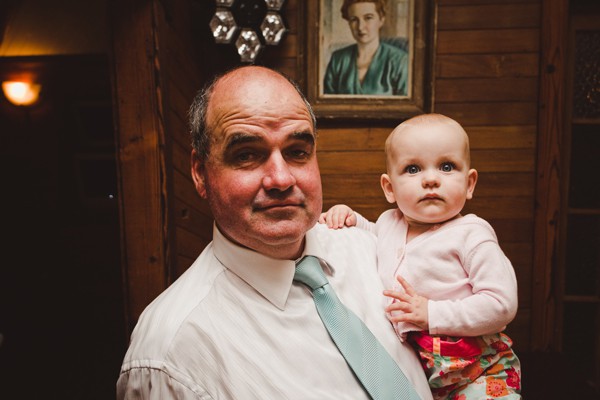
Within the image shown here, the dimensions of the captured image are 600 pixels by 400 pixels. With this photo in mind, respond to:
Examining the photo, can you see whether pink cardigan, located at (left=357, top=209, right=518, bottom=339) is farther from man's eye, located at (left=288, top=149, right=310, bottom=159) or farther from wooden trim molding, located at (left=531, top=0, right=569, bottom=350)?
wooden trim molding, located at (left=531, top=0, right=569, bottom=350)

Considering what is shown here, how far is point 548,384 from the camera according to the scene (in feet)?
6.73

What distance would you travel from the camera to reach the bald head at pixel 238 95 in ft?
3.61

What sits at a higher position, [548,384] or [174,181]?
[174,181]

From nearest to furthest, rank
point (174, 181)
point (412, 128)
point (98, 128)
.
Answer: point (412, 128) → point (174, 181) → point (98, 128)

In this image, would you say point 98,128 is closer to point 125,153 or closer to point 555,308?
point 125,153

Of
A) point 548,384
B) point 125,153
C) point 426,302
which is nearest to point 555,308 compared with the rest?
point 548,384

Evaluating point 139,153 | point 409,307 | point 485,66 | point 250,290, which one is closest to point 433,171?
point 409,307

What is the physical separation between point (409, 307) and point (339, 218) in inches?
19.1

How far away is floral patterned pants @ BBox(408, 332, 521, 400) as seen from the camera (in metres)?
1.17

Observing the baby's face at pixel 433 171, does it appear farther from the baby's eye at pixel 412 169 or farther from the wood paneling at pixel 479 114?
the wood paneling at pixel 479 114

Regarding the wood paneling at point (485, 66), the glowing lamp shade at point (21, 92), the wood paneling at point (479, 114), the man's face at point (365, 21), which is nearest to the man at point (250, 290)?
the wood paneling at point (479, 114)

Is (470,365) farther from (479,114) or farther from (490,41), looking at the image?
(490,41)

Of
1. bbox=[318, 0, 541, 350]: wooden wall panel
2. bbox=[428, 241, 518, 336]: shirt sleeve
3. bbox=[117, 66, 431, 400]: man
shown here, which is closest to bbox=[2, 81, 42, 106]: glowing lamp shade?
bbox=[318, 0, 541, 350]: wooden wall panel

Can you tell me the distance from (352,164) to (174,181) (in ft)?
3.86
